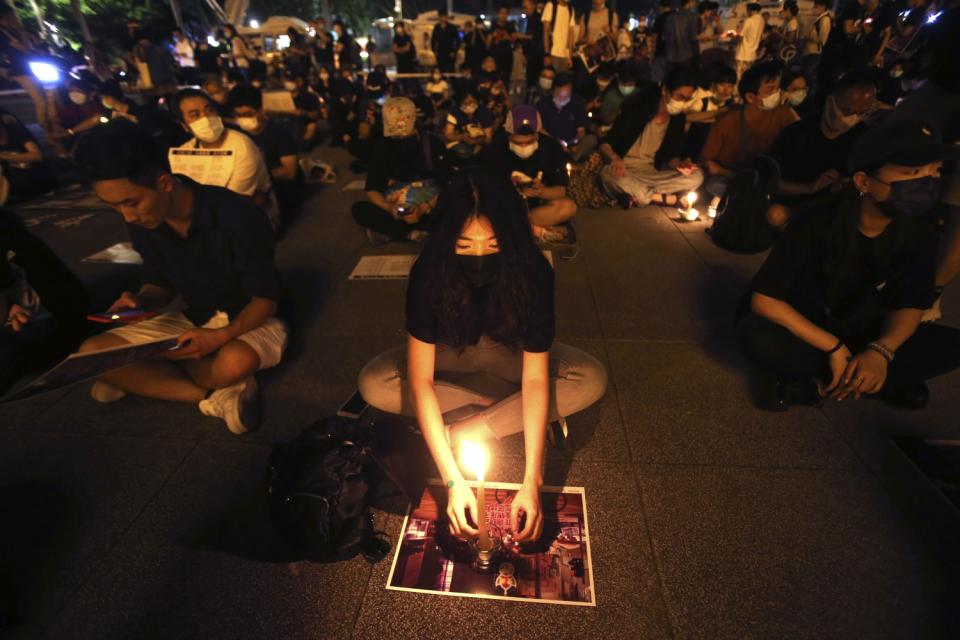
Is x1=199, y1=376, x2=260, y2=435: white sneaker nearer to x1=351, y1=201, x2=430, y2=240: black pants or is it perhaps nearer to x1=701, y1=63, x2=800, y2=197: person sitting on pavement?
x1=351, y1=201, x2=430, y2=240: black pants

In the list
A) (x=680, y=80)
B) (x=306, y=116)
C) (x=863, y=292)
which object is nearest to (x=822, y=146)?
(x=680, y=80)

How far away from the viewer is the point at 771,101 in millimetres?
4750

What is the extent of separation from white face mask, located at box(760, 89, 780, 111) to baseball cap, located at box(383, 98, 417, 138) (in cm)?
366

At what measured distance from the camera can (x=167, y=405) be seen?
8.79 ft

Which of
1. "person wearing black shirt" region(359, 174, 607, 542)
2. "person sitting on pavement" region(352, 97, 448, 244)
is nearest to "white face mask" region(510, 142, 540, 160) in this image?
"person sitting on pavement" region(352, 97, 448, 244)

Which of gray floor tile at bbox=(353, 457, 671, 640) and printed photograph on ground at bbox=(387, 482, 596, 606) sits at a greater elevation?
printed photograph on ground at bbox=(387, 482, 596, 606)

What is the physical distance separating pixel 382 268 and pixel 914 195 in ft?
12.0

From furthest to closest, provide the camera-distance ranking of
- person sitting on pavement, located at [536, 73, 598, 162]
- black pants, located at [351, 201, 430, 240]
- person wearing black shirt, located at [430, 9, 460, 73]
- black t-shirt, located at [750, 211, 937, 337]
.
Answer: person wearing black shirt, located at [430, 9, 460, 73] → person sitting on pavement, located at [536, 73, 598, 162] → black pants, located at [351, 201, 430, 240] → black t-shirt, located at [750, 211, 937, 337]

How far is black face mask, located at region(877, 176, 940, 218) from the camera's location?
1.97 m

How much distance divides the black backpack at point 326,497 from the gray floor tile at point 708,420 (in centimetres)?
133

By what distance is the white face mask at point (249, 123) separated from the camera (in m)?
5.26

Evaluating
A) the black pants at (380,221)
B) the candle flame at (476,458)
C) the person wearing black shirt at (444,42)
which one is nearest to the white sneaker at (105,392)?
the candle flame at (476,458)

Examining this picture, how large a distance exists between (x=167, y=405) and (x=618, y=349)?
2846 millimetres

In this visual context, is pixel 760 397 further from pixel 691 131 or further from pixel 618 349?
pixel 691 131
